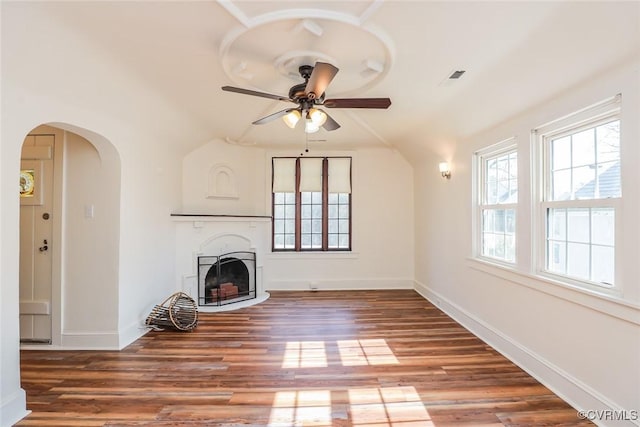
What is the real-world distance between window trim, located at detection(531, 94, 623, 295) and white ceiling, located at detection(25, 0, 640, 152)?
0.78 feet

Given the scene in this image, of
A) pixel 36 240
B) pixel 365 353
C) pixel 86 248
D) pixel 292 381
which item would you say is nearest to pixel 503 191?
pixel 365 353

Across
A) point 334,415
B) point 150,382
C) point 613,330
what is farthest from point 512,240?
point 150,382

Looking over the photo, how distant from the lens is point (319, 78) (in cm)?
206

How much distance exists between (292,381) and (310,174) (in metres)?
3.67

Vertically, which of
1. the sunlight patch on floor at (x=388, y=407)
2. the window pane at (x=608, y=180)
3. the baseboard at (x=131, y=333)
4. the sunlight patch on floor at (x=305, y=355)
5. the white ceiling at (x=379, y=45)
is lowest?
the sunlight patch on floor at (x=388, y=407)

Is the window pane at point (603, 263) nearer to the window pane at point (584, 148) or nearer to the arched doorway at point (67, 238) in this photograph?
the window pane at point (584, 148)

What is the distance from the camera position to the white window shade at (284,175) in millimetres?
5426

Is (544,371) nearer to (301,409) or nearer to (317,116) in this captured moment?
(301,409)

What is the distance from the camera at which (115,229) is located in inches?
120

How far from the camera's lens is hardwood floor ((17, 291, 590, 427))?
6.66 feet

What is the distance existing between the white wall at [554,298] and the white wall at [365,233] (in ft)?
4.00

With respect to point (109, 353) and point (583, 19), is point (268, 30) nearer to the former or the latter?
point (583, 19)

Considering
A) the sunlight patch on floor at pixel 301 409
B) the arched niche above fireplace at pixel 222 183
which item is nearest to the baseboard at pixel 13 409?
the sunlight patch on floor at pixel 301 409

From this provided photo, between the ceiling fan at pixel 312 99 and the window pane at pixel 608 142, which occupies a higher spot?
the ceiling fan at pixel 312 99
